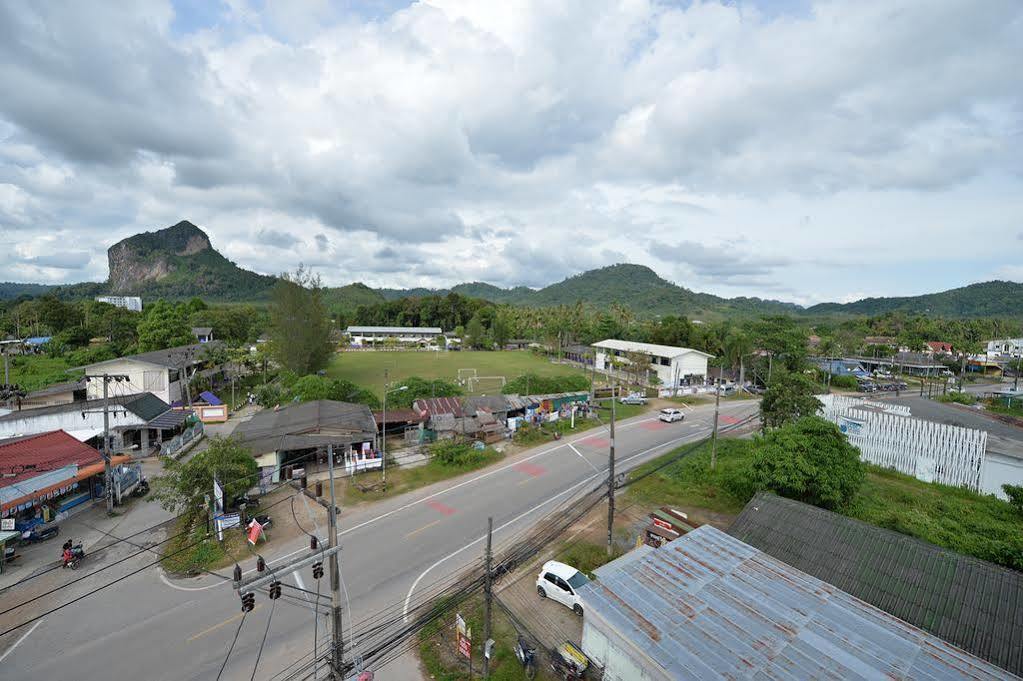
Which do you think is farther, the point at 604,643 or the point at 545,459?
the point at 545,459

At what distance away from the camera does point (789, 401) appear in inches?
1014

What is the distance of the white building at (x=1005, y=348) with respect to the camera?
71.9 metres

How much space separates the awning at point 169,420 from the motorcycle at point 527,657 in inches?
1104

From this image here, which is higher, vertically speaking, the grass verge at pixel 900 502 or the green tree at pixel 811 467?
the green tree at pixel 811 467

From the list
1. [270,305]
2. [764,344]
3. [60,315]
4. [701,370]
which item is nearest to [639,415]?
[701,370]

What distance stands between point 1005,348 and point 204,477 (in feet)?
384

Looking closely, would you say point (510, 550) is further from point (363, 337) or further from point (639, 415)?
point (363, 337)

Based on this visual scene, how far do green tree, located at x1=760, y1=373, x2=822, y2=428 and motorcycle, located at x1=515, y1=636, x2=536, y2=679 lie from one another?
872 inches

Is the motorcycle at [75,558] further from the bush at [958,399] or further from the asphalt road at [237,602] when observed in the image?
the bush at [958,399]

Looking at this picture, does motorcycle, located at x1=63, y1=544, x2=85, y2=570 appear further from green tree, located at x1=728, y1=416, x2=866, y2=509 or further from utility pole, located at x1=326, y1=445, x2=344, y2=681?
green tree, located at x1=728, y1=416, x2=866, y2=509

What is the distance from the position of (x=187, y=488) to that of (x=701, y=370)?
49035 mm

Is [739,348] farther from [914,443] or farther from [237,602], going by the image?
[237,602]

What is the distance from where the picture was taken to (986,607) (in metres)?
9.93

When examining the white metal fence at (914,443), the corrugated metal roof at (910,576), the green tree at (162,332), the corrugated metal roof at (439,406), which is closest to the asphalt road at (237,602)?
the corrugated metal roof at (439,406)
